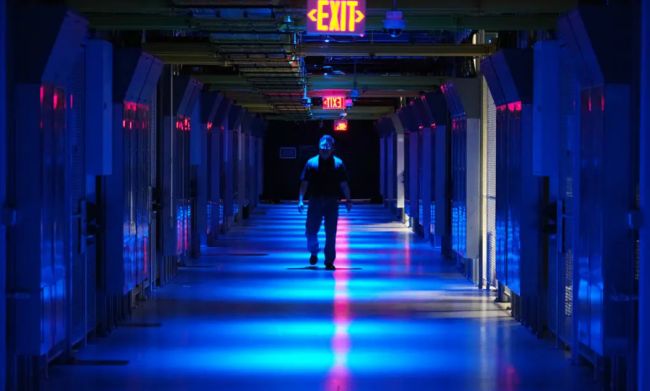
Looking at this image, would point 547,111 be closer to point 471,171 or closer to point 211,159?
point 471,171

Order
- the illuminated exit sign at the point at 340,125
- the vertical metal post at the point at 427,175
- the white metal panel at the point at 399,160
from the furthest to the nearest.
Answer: the illuminated exit sign at the point at 340,125
the white metal panel at the point at 399,160
the vertical metal post at the point at 427,175

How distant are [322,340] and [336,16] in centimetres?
247

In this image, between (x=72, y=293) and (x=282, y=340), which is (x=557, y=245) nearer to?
(x=282, y=340)

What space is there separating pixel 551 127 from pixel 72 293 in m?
A: 3.81

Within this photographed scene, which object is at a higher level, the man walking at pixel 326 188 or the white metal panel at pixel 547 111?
the white metal panel at pixel 547 111

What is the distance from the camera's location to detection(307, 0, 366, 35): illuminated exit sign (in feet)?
26.3

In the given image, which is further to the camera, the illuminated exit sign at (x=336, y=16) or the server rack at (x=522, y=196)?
the server rack at (x=522, y=196)

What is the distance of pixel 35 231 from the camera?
252 inches

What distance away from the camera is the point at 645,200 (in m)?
5.88

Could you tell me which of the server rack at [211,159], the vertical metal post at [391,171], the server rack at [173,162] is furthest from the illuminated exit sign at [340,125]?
the server rack at [173,162]

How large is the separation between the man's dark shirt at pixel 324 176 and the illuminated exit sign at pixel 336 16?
6.18 meters

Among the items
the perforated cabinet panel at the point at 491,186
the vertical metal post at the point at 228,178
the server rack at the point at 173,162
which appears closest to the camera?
the perforated cabinet panel at the point at 491,186

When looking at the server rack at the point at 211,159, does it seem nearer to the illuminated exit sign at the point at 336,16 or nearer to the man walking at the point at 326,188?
the man walking at the point at 326,188

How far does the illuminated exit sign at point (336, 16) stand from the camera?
801cm
